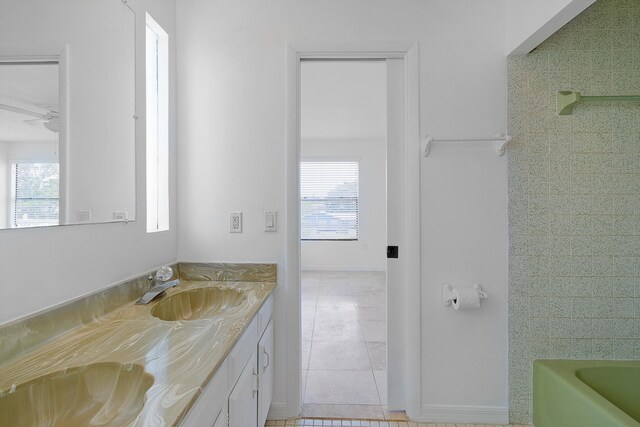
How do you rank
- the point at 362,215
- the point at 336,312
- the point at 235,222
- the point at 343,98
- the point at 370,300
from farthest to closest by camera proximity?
the point at 362,215 → the point at 370,300 → the point at 336,312 → the point at 343,98 → the point at 235,222

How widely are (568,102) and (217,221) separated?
6.81ft

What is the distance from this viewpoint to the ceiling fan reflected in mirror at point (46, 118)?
3.04 ft

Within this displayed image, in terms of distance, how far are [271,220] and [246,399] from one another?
0.91 m

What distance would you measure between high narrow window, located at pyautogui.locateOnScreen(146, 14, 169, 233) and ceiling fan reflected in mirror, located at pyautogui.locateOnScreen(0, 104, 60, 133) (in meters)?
0.64

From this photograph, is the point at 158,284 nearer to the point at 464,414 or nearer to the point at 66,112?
the point at 66,112

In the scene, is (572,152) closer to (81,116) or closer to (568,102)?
(568,102)

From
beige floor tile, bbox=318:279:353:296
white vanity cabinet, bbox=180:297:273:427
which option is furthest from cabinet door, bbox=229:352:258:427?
beige floor tile, bbox=318:279:353:296

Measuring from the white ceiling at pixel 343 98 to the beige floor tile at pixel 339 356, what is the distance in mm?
2176

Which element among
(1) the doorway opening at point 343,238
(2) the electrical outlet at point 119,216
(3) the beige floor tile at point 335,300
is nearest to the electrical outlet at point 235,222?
(2) the electrical outlet at point 119,216

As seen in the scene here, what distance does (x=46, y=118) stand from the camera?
3.32 ft

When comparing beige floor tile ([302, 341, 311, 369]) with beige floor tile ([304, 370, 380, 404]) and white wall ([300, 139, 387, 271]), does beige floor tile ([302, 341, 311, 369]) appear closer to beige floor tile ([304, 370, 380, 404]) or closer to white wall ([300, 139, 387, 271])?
beige floor tile ([304, 370, 380, 404])

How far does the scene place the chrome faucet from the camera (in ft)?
4.51

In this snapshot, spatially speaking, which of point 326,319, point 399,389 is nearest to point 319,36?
point 399,389

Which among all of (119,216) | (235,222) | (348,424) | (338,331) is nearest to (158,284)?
(119,216)
